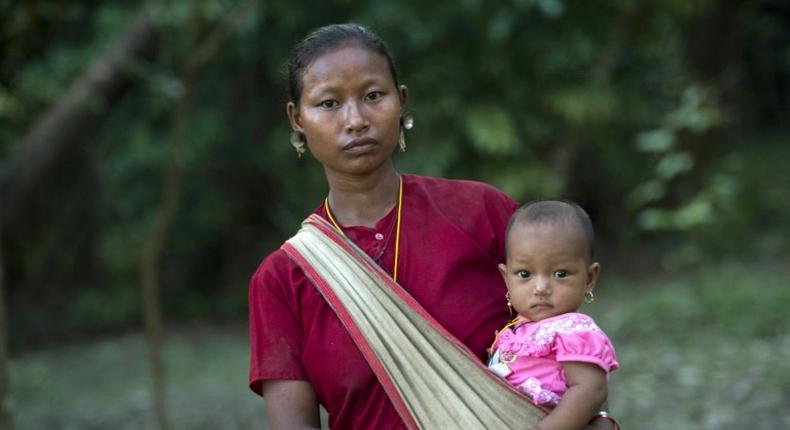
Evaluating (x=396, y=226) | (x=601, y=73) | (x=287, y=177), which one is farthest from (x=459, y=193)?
(x=287, y=177)

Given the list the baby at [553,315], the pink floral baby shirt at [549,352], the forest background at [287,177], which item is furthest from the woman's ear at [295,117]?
the forest background at [287,177]

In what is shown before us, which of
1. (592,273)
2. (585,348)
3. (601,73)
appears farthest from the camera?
(601,73)

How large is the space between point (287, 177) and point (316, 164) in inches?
15.1

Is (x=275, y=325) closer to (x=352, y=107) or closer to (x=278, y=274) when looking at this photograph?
(x=278, y=274)

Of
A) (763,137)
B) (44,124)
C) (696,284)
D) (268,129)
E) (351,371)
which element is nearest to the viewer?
(351,371)

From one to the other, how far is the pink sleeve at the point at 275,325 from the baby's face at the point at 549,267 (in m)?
0.45

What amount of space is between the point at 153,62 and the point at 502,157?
2.63m

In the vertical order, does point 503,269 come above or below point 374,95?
below

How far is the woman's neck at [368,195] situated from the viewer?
2.25 m

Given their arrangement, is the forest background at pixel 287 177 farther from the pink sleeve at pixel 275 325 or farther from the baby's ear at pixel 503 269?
the baby's ear at pixel 503 269

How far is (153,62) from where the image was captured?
24.0 feet

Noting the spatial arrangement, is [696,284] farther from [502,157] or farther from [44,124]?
[44,124]

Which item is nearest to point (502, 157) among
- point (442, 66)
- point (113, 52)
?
point (442, 66)

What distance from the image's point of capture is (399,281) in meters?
2.17
